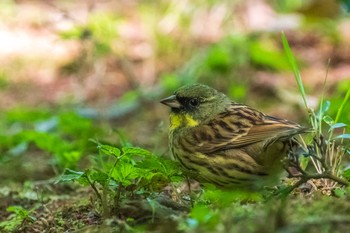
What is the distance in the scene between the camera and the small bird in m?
3.99

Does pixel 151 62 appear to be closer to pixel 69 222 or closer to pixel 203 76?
pixel 203 76

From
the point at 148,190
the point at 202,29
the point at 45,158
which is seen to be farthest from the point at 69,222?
the point at 202,29

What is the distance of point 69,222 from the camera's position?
13.0ft

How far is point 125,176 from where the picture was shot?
366cm

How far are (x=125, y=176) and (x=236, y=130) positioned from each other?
833mm

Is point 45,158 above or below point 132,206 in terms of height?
below

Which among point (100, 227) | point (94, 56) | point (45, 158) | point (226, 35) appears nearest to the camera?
point (100, 227)

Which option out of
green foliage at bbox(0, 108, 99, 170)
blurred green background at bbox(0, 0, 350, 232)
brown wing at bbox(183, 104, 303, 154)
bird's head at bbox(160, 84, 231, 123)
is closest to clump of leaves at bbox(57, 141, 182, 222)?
brown wing at bbox(183, 104, 303, 154)

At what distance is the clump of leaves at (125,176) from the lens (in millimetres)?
3619

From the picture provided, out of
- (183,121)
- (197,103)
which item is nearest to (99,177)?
(183,121)

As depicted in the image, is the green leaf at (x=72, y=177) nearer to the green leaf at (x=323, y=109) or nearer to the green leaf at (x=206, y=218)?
the green leaf at (x=206, y=218)

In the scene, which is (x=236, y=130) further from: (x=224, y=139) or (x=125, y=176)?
(x=125, y=176)

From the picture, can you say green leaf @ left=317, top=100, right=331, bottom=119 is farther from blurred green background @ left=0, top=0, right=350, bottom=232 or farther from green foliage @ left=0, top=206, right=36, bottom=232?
green foliage @ left=0, top=206, right=36, bottom=232

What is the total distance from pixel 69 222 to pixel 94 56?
11.9ft
